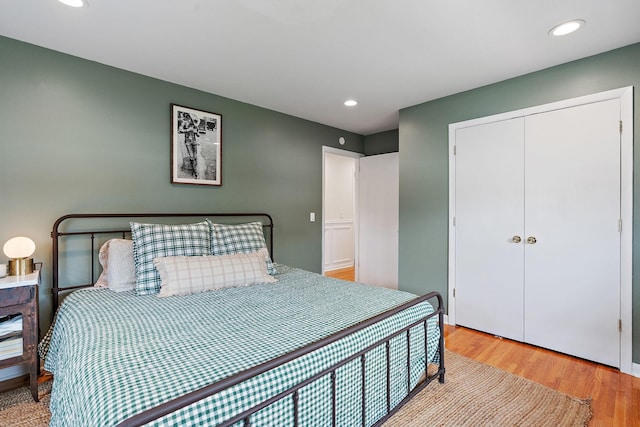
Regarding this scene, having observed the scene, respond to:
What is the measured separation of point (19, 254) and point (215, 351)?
1678 millimetres

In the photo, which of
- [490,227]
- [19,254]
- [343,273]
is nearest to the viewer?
[19,254]

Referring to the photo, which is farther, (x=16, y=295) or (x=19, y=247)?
(x=19, y=247)

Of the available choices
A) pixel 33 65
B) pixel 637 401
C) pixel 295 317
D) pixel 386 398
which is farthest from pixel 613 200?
pixel 33 65

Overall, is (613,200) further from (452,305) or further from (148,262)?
(148,262)

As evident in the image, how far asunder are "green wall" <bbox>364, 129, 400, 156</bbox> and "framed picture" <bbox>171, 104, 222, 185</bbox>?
7.93 ft

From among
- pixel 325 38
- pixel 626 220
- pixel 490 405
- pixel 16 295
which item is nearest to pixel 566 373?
pixel 490 405

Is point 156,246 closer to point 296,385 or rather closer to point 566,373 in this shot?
point 296,385

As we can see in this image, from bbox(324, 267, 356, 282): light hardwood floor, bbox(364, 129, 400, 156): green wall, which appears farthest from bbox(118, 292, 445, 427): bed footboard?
bbox(324, 267, 356, 282): light hardwood floor

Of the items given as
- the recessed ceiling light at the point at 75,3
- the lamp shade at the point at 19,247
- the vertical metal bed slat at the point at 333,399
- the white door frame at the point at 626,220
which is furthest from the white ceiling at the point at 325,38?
the vertical metal bed slat at the point at 333,399

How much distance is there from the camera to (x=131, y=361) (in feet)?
3.52

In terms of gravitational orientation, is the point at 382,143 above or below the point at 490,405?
above

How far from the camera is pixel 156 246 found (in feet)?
7.02

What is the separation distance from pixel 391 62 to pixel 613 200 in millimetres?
1907

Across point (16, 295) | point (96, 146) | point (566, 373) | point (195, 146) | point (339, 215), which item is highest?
point (195, 146)
